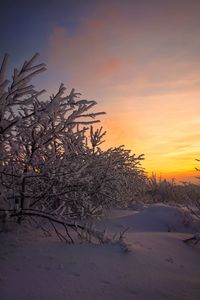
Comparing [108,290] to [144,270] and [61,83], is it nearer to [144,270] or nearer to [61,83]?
[144,270]

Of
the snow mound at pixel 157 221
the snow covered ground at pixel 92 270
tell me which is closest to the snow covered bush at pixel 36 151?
the snow covered ground at pixel 92 270

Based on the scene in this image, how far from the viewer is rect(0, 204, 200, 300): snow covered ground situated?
263 cm

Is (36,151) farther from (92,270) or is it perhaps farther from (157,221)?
(157,221)

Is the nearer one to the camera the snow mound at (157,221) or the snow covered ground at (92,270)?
the snow covered ground at (92,270)

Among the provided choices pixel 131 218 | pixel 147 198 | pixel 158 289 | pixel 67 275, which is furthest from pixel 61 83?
pixel 147 198

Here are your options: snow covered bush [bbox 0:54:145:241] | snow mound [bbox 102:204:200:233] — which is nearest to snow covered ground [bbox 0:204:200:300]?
snow covered bush [bbox 0:54:145:241]

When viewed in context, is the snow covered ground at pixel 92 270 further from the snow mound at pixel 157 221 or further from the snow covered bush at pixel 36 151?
the snow mound at pixel 157 221

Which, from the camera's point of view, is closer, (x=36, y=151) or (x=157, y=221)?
(x=36, y=151)

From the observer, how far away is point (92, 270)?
3.07 metres

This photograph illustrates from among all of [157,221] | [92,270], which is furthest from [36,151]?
[157,221]

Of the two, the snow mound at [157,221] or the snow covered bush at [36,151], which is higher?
the snow covered bush at [36,151]

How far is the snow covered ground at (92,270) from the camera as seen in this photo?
8.64 ft

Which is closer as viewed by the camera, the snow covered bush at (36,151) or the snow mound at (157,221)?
the snow covered bush at (36,151)

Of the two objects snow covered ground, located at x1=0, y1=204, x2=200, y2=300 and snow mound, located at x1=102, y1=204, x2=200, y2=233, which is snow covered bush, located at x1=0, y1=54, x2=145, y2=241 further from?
snow mound, located at x1=102, y1=204, x2=200, y2=233
